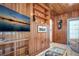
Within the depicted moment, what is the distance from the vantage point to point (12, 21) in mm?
1873

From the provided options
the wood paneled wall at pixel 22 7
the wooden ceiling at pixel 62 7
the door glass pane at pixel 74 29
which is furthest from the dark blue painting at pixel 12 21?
the door glass pane at pixel 74 29

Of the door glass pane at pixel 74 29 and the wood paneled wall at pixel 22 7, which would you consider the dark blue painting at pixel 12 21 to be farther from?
the door glass pane at pixel 74 29

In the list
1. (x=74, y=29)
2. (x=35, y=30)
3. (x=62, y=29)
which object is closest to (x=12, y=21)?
(x=35, y=30)

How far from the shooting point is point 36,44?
2068 millimetres

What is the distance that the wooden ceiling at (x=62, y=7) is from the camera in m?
2.06

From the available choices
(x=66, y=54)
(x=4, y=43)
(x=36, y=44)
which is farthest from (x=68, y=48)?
(x=4, y=43)

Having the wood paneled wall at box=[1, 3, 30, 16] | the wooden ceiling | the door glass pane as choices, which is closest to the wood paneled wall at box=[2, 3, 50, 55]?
the wood paneled wall at box=[1, 3, 30, 16]

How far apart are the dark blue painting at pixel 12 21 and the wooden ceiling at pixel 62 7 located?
0.55 metres

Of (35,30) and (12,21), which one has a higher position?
(12,21)

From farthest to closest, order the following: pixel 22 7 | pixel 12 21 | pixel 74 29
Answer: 1. pixel 74 29
2. pixel 22 7
3. pixel 12 21

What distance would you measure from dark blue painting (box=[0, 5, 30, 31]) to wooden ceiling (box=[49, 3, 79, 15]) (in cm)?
55

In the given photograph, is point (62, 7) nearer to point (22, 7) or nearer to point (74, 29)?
point (74, 29)

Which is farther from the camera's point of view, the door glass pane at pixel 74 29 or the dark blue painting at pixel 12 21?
the door glass pane at pixel 74 29

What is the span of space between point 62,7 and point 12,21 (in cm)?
101
